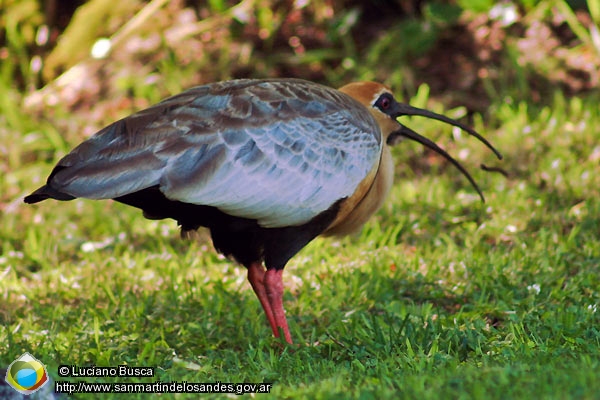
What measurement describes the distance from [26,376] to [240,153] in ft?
4.71

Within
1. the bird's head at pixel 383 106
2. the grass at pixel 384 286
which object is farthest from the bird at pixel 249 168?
the grass at pixel 384 286

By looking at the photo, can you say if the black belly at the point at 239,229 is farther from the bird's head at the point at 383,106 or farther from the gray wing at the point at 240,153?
the bird's head at the point at 383,106

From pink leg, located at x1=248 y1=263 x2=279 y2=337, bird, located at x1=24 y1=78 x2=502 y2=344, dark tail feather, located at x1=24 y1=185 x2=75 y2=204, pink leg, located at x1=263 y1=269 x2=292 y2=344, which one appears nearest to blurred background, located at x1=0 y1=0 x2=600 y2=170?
bird, located at x1=24 y1=78 x2=502 y2=344

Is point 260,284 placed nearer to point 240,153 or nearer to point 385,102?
point 240,153

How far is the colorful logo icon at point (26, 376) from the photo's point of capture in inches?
146

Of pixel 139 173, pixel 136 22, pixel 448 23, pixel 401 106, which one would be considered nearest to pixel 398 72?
pixel 448 23

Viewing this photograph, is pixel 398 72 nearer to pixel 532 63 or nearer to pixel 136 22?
pixel 532 63

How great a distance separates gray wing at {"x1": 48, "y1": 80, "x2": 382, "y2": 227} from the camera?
4340 millimetres

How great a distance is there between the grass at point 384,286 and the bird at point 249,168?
1.53 feet

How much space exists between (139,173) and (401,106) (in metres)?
1.88
